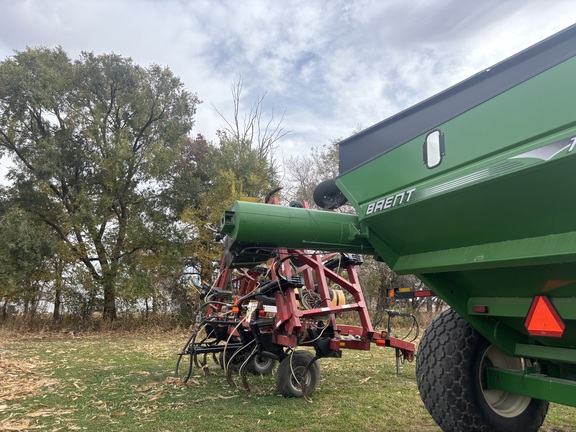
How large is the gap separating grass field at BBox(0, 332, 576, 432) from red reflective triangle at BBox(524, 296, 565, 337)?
209cm

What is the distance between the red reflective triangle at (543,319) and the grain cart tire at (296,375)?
127 inches

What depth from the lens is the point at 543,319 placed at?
7.86ft

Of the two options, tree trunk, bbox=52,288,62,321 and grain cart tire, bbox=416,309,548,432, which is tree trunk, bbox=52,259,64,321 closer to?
tree trunk, bbox=52,288,62,321

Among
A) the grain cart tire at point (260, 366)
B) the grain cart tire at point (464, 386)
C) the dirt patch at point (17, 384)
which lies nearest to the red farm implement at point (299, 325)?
the grain cart tire at point (260, 366)

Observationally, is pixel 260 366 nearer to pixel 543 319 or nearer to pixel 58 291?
pixel 543 319

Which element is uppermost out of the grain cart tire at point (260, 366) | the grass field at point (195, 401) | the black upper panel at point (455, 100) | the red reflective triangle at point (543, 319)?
the black upper panel at point (455, 100)

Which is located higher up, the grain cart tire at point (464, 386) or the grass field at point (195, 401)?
the grain cart tire at point (464, 386)

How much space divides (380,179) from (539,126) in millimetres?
1000

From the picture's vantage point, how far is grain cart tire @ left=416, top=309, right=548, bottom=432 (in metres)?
3.00

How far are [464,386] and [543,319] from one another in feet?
2.86

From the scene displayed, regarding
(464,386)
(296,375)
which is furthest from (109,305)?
(464,386)

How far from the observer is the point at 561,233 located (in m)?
2.11

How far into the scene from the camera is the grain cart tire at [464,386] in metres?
3.00

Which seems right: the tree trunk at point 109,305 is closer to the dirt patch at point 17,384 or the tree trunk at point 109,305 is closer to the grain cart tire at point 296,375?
the dirt patch at point 17,384
